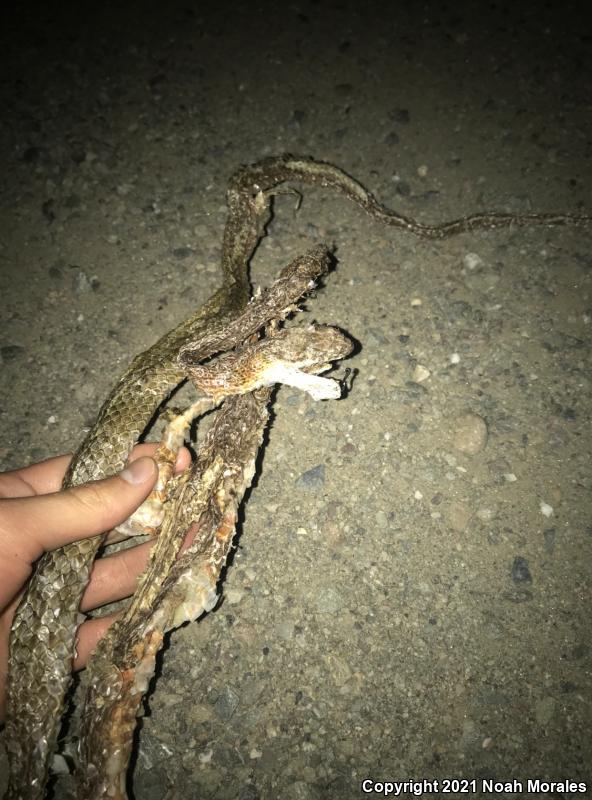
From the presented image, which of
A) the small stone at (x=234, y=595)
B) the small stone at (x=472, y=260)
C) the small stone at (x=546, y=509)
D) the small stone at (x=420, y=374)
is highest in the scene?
the small stone at (x=472, y=260)

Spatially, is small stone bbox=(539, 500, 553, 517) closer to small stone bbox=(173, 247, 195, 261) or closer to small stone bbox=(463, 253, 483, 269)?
small stone bbox=(463, 253, 483, 269)

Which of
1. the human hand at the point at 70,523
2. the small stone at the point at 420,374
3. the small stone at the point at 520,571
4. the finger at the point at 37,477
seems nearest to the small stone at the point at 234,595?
the human hand at the point at 70,523

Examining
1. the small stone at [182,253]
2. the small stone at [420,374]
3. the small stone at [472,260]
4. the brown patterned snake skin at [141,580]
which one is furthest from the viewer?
the small stone at [182,253]

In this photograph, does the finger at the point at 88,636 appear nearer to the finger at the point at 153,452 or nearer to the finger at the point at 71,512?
the finger at the point at 71,512

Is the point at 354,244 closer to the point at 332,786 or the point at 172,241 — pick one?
the point at 172,241

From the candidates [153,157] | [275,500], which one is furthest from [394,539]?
[153,157]

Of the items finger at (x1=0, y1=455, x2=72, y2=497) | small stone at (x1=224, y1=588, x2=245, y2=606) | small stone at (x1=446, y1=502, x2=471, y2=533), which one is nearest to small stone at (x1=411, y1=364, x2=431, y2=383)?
small stone at (x1=446, y1=502, x2=471, y2=533)
